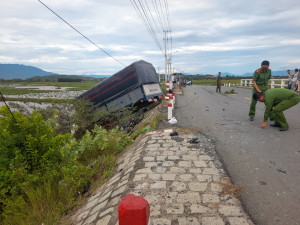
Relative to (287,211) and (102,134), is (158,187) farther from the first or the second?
(102,134)

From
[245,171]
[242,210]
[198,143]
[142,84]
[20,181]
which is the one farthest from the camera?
[142,84]

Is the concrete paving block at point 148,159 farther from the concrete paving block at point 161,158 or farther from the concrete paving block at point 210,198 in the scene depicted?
the concrete paving block at point 210,198

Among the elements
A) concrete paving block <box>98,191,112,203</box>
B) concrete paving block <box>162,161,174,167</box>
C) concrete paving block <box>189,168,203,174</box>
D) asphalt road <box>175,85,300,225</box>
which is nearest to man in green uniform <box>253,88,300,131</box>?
asphalt road <box>175,85,300,225</box>

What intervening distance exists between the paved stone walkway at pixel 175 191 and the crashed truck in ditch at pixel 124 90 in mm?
8343

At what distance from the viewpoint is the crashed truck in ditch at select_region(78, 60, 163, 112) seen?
12516 millimetres

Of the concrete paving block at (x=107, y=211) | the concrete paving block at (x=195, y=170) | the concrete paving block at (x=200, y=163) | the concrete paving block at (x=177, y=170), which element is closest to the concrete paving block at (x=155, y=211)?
the concrete paving block at (x=107, y=211)

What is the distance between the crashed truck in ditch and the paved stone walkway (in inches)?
328

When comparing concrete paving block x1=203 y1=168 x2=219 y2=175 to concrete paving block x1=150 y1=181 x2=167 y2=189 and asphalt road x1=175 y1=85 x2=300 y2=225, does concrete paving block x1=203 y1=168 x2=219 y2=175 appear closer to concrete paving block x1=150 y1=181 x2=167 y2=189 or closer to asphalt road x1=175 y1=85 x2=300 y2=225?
asphalt road x1=175 y1=85 x2=300 y2=225

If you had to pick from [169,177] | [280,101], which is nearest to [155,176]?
[169,177]

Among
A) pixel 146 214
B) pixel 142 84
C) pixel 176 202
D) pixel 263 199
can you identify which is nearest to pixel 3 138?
pixel 176 202

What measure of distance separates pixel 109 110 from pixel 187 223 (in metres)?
11.2

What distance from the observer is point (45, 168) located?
12.0 ft

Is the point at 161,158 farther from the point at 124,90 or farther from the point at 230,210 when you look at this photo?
the point at 124,90

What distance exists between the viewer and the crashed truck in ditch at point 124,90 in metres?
12.5
